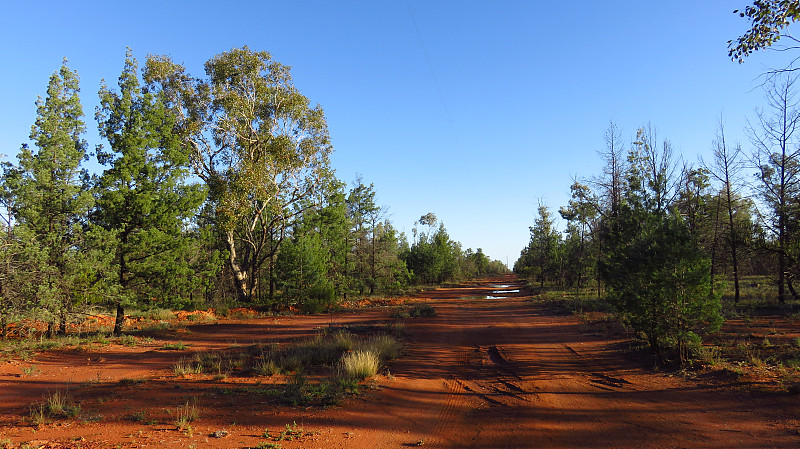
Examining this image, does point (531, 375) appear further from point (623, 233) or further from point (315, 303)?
point (315, 303)

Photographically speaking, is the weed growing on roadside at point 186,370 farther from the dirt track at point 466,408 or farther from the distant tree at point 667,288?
the distant tree at point 667,288

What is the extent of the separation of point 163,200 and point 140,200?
104 centimetres

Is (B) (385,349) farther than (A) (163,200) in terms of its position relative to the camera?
No

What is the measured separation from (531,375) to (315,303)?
694 inches

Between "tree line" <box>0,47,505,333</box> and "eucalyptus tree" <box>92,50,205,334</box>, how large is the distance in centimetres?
5

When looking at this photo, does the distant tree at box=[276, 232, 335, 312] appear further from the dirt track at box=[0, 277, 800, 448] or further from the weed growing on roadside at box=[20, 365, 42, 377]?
Result: the weed growing on roadside at box=[20, 365, 42, 377]

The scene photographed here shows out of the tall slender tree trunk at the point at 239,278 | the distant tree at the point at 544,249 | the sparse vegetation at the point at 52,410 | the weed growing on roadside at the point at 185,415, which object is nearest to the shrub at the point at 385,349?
the weed growing on roadside at the point at 185,415

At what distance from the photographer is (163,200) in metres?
16.1

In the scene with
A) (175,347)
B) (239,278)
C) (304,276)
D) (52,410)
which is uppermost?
(304,276)

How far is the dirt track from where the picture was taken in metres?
5.35

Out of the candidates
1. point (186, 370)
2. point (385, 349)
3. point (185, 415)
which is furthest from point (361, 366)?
point (186, 370)

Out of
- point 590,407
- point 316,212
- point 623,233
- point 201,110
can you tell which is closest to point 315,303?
point 316,212

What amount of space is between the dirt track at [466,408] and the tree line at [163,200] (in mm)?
3736

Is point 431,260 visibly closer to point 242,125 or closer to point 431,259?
point 431,259
